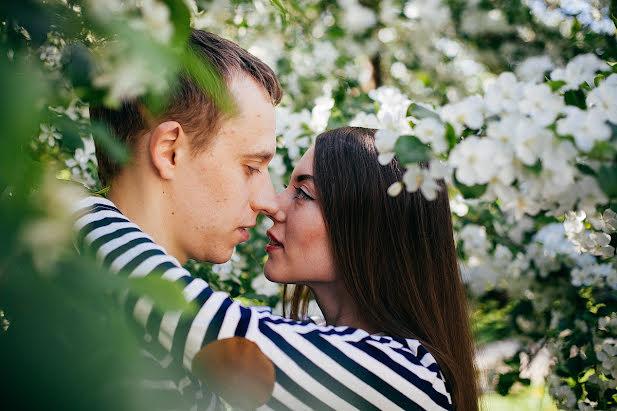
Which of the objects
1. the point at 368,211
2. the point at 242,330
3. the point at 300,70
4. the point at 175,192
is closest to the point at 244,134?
the point at 175,192

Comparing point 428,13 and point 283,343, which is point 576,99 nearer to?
point 283,343

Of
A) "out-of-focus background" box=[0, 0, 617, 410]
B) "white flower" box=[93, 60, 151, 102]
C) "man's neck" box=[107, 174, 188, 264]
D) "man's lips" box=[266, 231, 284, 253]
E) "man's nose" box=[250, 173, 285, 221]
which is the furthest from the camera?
"man's lips" box=[266, 231, 284, 253]

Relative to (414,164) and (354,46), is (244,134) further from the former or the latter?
(354,46)

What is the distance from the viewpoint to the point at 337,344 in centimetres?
129

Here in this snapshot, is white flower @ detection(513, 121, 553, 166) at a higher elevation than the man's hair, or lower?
lower

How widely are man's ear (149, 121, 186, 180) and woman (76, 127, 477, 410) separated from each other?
0.22 meters

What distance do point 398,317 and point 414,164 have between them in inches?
33.5

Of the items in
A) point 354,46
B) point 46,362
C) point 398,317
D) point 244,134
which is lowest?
point 398,317

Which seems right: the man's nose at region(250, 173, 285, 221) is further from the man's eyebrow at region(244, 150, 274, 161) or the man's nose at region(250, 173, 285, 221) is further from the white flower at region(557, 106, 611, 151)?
the white flower at region(557, 106, 611, 151)

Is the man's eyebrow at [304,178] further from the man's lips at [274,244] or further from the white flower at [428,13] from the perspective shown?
the white flower at [428,13]

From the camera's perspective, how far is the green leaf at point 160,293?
1.55 ft

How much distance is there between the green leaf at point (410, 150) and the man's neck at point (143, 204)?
0.89 m

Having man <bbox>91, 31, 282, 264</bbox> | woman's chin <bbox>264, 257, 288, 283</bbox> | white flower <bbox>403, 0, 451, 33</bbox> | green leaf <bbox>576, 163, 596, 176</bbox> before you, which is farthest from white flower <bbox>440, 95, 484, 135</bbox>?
white flower <bbox>403, 0, 451, 33</bbox>

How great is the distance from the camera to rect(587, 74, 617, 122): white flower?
3.17 feet
